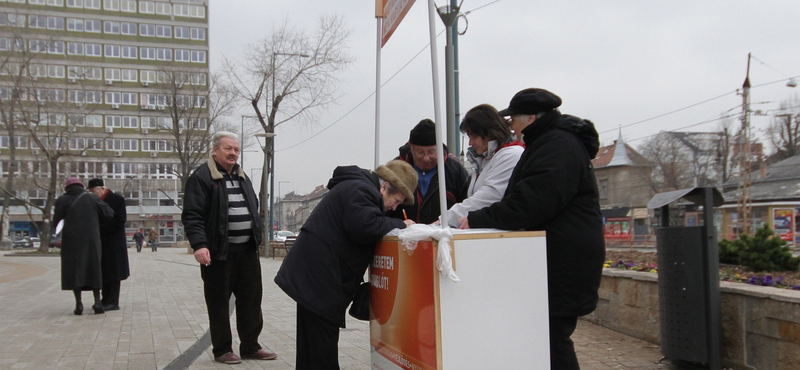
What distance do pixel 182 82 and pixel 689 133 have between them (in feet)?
122

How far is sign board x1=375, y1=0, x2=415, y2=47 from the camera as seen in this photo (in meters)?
3.32

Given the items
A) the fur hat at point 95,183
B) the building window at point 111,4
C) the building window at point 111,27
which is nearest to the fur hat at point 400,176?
the fur hat at point 95,183

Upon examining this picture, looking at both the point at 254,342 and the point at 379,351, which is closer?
the point at 379,351

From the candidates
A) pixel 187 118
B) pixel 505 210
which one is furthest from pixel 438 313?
pixel 187 118

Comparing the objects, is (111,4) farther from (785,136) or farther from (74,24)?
(785,136)

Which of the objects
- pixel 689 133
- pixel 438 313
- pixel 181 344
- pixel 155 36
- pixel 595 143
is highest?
pixel 155 36

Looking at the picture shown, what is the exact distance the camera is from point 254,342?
17.6ft

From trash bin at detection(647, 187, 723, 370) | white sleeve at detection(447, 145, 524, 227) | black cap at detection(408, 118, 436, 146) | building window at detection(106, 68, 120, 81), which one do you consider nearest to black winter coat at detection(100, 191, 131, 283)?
black cap at detection(408, 118, 436, 146)

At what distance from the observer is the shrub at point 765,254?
689 cm

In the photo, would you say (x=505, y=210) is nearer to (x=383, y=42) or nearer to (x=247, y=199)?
(x=383, y=42)

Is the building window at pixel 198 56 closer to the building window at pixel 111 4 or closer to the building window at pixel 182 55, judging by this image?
the building window at pixel 182 55

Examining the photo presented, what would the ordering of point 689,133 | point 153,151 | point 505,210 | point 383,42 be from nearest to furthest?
point 505,210, point 383,42, point 689,133, point 153,151

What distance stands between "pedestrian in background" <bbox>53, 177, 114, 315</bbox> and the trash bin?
247 inches

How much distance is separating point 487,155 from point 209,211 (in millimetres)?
2583
